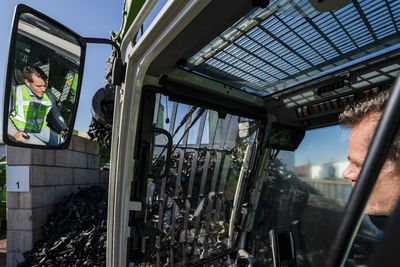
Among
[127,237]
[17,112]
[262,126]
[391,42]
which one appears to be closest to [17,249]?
[127,237]

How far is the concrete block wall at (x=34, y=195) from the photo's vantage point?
202 inches

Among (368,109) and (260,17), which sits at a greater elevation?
(260,17)

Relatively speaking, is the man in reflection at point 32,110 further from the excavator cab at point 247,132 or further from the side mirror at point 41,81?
the excavator cab at point 247,132

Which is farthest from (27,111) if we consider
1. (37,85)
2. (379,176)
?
(379,176)

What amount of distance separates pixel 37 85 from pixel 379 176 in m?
1.56

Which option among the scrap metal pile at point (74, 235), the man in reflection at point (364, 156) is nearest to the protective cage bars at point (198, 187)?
the man in reflection at point (364, 156)

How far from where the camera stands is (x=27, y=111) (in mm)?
1283

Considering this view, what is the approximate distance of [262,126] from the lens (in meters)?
2.62

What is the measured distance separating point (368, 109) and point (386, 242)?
0.77 metres

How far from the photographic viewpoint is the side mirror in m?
1.17

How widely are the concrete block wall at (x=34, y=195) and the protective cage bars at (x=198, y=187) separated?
443 centimetres

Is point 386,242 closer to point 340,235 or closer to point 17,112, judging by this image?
point 340,235

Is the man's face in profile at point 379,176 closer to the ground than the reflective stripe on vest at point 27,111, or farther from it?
closer to the ground

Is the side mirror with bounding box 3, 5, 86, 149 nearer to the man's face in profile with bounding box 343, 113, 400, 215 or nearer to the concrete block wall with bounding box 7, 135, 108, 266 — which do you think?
the man's face in profile with bounding box 343, 113, 400, 215
